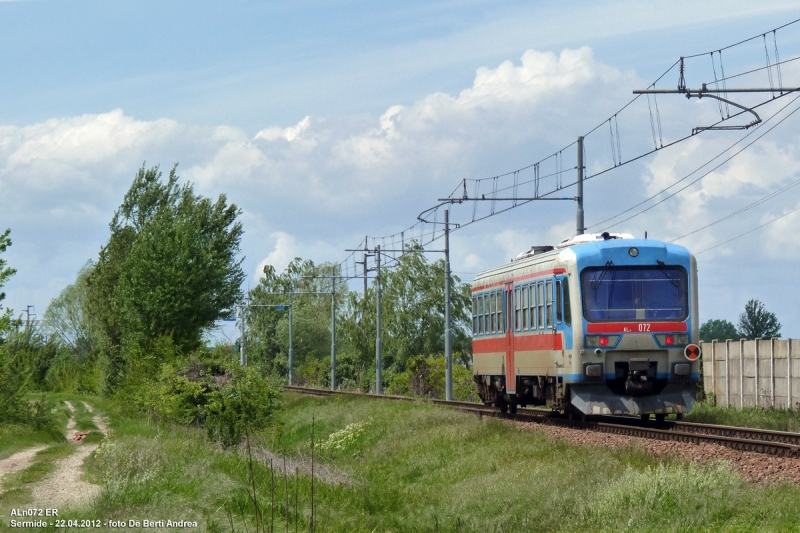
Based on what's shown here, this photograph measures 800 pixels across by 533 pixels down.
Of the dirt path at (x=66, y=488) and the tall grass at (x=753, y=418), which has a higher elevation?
the tall grass at (x=753, y=418)

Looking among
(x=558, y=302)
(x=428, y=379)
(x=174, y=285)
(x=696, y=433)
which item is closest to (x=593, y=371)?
(x=558, y=302)

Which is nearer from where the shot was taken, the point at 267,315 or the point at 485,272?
the point at 485,272

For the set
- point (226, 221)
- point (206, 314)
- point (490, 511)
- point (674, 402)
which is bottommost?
point (490, 511)

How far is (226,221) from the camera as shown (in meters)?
53.1

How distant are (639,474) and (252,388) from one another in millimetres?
13946

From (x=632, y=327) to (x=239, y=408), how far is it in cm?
1038

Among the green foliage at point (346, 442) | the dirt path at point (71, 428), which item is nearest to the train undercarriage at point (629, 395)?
the green foliage at point (346, 442)

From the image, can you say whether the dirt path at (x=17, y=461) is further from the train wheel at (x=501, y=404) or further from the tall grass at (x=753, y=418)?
the tall grass at (x=753, y=418)

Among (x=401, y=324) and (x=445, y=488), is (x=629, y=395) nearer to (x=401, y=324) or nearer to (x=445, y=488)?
(x=445, y=488)

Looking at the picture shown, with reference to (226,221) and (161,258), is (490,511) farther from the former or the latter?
(226,221)

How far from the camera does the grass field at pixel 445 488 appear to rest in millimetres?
13148

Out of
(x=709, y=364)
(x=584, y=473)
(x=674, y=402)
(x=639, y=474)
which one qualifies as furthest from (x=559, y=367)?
(x=709, y=364)

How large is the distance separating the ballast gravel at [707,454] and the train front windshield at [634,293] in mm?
2397

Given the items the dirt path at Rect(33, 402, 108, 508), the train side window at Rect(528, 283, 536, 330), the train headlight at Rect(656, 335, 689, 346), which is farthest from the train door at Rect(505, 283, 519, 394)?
the dirt path at Rect(33, 402, 108, 508)
